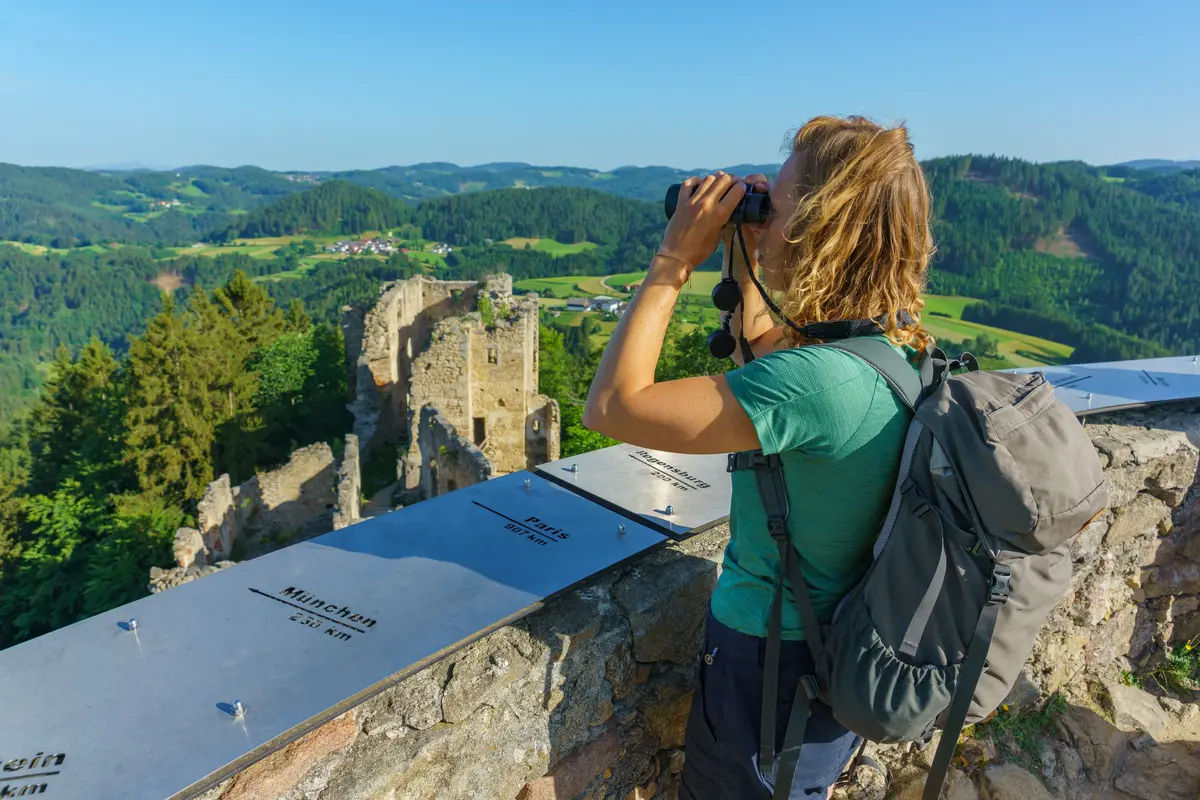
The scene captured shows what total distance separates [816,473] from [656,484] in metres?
1.57

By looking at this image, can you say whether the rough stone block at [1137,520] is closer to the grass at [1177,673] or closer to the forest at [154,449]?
the grass at [1177,673]

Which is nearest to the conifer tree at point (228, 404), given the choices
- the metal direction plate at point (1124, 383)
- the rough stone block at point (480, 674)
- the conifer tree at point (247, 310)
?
the conifer tree at point (247, 310)

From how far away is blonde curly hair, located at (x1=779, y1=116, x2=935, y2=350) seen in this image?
76.8 inches

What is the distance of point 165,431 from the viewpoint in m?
23.8

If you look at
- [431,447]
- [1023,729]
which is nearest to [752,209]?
[1023,729]

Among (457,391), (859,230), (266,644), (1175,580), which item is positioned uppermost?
(859,230)

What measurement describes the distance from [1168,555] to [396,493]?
15523 millimetres

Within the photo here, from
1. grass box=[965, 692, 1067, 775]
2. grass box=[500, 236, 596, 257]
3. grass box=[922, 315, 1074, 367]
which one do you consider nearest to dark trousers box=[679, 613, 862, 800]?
grass box=[965, 692, 1067, 775]

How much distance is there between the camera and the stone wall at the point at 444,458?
12695mm

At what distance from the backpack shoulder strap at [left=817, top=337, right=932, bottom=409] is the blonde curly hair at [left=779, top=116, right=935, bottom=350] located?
0.10 metres

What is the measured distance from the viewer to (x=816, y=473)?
6.53 feet

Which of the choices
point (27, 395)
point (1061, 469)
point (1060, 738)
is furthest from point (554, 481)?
point (27, 395)

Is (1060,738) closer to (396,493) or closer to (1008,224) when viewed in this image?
(396,493)

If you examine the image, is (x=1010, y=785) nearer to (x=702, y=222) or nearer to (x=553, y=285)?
(x=702, y=222)
